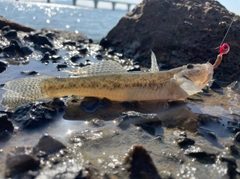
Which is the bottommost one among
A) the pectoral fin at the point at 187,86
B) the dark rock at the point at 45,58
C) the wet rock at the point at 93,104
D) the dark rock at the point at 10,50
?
the dark rock at the point at 45,58

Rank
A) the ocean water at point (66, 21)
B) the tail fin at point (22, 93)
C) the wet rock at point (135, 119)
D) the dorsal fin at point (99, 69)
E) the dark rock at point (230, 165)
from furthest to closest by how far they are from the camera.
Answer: the ocean water at point (66, 21) → the dorsal fin at point (99, 69) → the tail fin at point (22, 93) → the wet rock at point (135, 119) → the dark rock at point (230, 165)

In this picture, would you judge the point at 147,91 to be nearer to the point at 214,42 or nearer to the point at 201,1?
the point at 214,42

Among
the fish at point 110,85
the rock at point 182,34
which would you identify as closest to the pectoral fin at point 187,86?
the fish at point 110,85

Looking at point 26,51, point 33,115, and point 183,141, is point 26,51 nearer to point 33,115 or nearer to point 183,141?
point 33,115

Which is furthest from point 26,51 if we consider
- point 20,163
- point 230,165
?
point 230,165

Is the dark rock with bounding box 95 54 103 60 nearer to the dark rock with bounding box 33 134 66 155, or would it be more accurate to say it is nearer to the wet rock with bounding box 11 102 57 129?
the wet rock with bounding box 11 102 57 129

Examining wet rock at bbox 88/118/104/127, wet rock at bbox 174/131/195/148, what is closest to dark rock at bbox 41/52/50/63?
wet rock at bbox 88/118/104/127

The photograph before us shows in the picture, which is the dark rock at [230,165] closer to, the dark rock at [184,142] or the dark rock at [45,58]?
the dark rock at [184,142]

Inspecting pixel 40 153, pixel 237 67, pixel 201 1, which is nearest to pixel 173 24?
pixel 201 1
